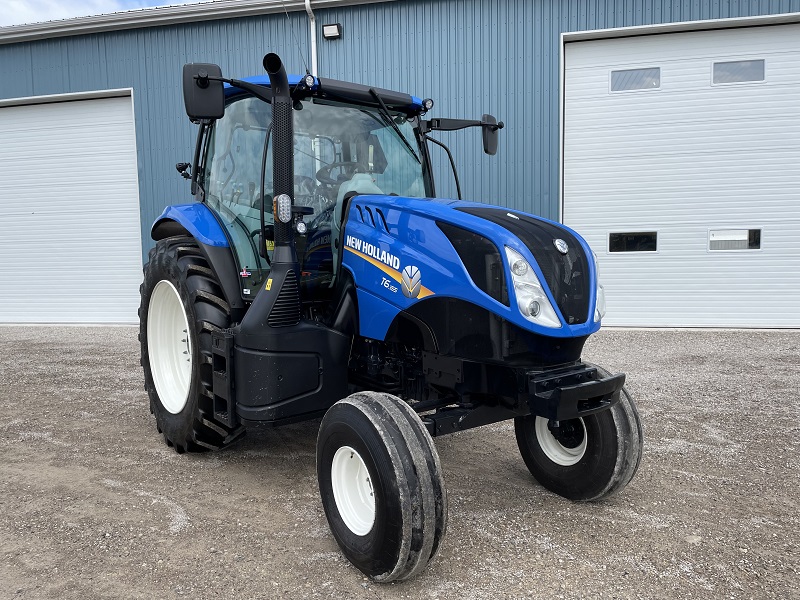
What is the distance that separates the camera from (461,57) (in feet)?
27.7

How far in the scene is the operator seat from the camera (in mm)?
3336

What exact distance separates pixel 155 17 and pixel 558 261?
28.1 feet

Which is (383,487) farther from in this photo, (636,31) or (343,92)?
(636,31)

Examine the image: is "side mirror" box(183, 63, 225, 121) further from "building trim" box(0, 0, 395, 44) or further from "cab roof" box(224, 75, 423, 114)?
"building trim" box(0, 0, 395, 44)

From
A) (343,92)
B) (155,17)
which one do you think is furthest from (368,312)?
(155,17)

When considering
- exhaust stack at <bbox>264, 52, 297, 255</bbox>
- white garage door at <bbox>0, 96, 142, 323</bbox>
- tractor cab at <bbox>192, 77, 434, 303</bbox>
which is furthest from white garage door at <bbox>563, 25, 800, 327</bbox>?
white garage door at <bbox>0, 96, 142, 323</bbox>

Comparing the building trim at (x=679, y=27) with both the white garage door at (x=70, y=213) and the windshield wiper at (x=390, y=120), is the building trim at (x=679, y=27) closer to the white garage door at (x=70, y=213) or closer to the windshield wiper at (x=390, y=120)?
the windshield wiper at (x=390, y=120)

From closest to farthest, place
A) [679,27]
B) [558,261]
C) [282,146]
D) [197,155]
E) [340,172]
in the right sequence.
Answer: [558,261] → [282,146] → [340,172] → [197,155] → [679,27]

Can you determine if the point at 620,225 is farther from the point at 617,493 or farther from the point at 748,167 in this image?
the point at 617,493

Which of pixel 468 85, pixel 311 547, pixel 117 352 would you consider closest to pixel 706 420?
pixel 311 547

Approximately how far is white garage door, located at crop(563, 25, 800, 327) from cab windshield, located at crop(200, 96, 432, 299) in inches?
219

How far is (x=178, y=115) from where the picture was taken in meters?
9.23

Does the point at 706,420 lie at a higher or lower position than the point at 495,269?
lower

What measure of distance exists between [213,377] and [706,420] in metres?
3.51
